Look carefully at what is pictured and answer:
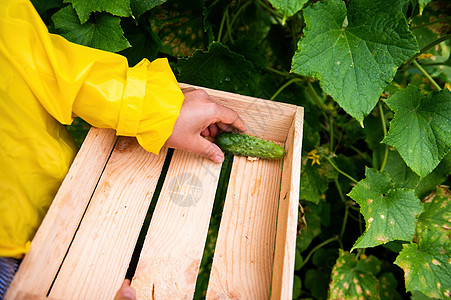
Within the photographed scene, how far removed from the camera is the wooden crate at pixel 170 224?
898 mm

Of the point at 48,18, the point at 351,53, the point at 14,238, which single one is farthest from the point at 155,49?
the point at 14,238

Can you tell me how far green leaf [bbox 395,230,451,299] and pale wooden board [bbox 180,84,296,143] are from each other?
0.56m

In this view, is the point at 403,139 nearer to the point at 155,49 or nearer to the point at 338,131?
the point at 338,131

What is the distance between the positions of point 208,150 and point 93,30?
1.83 feet

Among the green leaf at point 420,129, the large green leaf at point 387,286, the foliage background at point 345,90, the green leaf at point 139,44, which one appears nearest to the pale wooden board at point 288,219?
the foliage background at point 345,90

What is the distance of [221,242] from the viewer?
1028 millimetres

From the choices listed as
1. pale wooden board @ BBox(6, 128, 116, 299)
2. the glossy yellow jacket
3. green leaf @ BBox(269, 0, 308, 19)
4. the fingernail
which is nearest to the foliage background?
green leaf @ BBox(269, 0, 308, 19)

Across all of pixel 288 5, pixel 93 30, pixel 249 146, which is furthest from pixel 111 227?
pixel 288 5

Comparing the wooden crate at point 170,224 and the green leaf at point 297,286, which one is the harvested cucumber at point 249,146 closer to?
the wooden crate at point 170,224

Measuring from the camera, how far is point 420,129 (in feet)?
3.68

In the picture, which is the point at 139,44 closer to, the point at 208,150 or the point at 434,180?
the point at 208,150

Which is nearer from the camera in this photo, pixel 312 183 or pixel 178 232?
pixel 178 232

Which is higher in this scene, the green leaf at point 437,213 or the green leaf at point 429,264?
the green leaf at point 437,213

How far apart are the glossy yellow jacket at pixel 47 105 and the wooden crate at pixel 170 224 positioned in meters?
0.08
